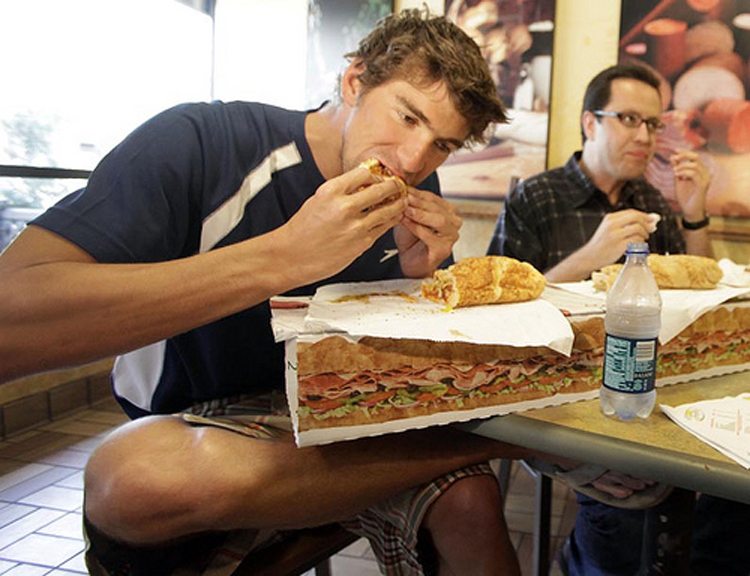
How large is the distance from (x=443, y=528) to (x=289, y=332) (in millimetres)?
432

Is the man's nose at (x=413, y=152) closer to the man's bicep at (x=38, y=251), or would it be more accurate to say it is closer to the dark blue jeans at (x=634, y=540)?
the man's bicep at (x=38, y=251)

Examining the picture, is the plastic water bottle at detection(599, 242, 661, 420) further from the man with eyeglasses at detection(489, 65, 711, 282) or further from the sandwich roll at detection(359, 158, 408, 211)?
the man with eyeglasses at detection(489, 65, 711, 282)

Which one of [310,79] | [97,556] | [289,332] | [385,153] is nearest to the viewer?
[289,332]

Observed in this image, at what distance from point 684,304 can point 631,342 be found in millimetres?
281

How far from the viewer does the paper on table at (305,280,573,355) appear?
0.84 metres

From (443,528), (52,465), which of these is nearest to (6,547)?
(52,465)

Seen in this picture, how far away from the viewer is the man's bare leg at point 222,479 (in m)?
0.85

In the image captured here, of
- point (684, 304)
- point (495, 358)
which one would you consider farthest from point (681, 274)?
point (495, 358)

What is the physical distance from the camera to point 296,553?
3.43 ft

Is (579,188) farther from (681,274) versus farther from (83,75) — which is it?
(83,75)

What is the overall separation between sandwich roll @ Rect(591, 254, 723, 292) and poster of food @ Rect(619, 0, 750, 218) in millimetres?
1682

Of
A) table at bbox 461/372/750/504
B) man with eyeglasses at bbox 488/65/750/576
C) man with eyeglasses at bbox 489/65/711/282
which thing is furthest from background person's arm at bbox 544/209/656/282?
table at bbox 461/372/750/504

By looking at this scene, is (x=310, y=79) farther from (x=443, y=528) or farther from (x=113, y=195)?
(x=443, y=528)

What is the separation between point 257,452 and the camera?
2.91 feet
